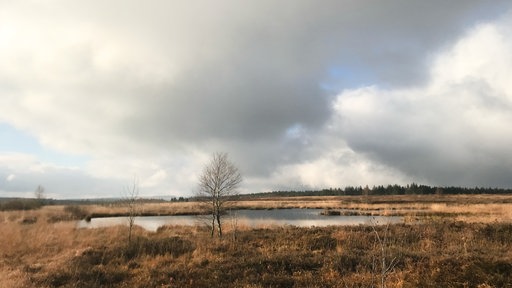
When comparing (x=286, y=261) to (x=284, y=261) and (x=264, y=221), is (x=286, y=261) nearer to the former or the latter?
(x=284, y=261)

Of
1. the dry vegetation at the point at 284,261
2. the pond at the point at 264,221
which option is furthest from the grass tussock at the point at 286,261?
the pond at the point at 264,221

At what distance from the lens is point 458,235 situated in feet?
64.1

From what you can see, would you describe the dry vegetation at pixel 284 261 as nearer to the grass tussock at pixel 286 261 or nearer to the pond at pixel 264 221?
the grass tussock at pixel 286 261

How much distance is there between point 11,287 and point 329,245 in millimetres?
12789

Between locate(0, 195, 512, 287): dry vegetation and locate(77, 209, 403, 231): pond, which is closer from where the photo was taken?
locate(0, 195, 512, 287): dry vegetation

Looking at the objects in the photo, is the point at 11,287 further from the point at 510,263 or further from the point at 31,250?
the point at 510,263

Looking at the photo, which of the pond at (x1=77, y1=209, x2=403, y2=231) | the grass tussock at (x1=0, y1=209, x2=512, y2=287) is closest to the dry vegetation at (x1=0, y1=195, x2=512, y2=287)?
the grass tussock at (x1=0, y1=209, x2=512, y2=287)

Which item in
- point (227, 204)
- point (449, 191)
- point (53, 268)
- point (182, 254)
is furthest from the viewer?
point (449, 191)

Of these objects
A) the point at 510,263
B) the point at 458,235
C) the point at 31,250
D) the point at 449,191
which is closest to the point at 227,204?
the point at 31,250

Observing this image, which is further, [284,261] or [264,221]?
[264,221]

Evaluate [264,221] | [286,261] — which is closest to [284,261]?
[286,261]

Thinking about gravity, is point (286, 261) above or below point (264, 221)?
above

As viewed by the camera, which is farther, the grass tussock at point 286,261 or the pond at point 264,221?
the pond at point 264,221

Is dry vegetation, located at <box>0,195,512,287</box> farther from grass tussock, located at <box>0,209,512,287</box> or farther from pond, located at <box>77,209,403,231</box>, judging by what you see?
pond, located at <box>77,209,403,231</box>
